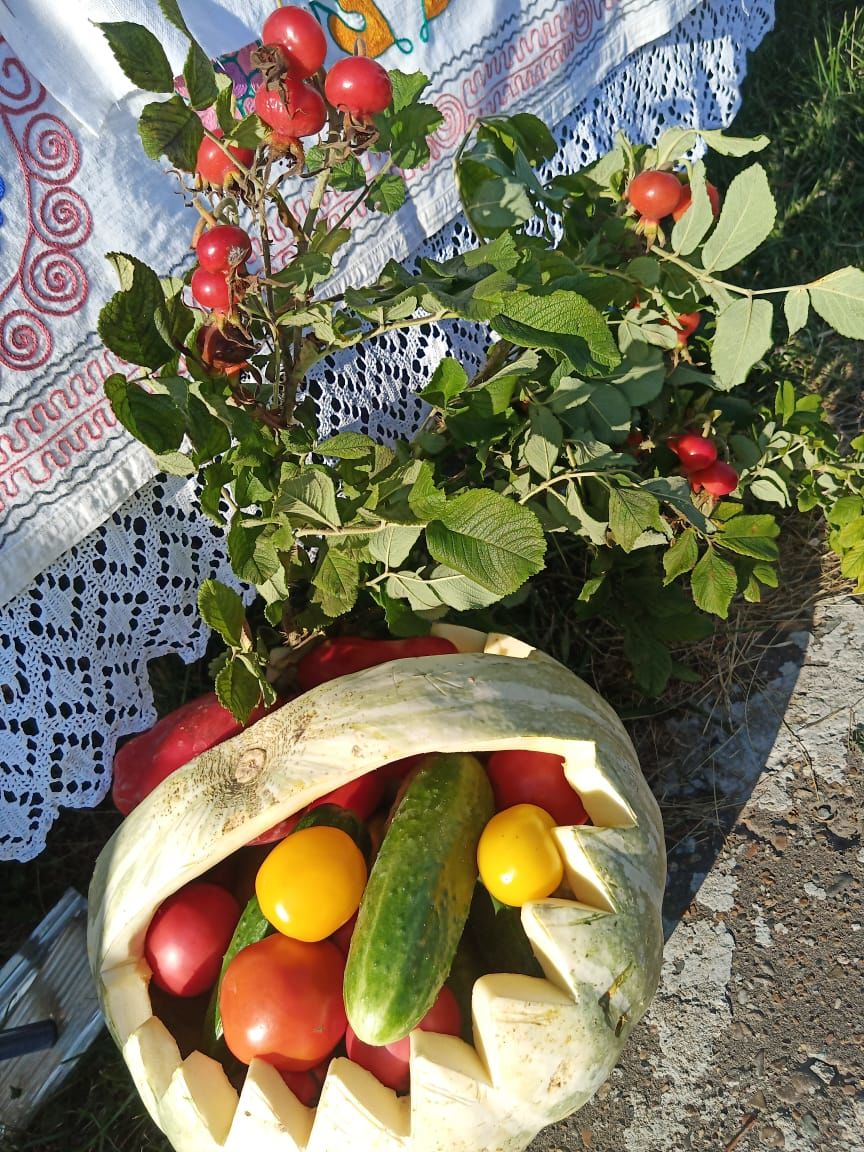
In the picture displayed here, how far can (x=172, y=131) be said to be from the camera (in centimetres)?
79

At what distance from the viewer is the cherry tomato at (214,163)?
32.4 inches

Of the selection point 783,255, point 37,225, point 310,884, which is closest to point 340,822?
point 310,884

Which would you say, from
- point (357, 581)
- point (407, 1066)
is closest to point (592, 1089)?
point (407, 1066)

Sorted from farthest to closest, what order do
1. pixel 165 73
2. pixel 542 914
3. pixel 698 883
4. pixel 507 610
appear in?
pixel 507 610 → pixel 698 883 → pixel 542 914 → pixel 165 73

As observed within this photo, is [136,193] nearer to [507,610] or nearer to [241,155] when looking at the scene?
[241,155]

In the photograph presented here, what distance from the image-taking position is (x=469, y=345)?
1794 millimetres

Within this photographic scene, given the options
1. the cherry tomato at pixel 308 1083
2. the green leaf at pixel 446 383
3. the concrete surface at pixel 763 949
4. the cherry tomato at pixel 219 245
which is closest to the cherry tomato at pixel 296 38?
the cherry tomato at pixel 219 245

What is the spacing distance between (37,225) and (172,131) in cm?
46

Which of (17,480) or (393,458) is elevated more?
(17,480)

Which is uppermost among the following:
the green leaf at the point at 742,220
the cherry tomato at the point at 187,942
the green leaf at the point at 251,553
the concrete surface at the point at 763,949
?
the green leaf at the point at 251,553

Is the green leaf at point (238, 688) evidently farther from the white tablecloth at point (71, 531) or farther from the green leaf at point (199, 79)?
the green leaf at point (199, 79)

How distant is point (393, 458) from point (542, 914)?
0.58 m

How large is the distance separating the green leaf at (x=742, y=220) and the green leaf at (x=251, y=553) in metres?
0.71

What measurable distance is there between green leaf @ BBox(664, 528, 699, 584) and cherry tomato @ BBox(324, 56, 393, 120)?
2.31ft
